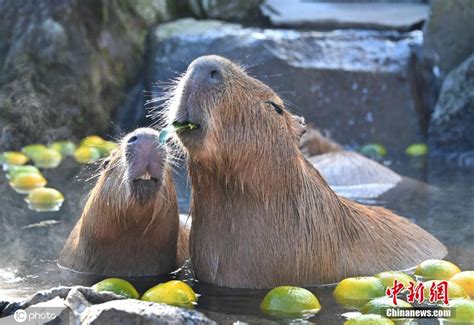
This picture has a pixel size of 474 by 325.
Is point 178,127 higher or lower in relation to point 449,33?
lower

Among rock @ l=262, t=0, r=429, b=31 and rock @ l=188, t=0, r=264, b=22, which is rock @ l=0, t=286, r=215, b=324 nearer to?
rock @ l=262, t=0, r=429, b=31

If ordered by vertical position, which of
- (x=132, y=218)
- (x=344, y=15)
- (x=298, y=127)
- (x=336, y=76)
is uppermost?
(x=344, y=15)

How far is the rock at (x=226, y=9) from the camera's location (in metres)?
12.6

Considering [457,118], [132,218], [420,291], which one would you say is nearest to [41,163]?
[132,218]

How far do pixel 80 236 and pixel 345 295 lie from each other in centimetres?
163

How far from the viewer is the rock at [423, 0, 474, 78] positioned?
10.8 metres

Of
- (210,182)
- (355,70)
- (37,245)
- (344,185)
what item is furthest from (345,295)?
(355,70)

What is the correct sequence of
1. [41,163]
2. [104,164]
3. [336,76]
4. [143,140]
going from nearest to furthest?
[143,140] → [104,164] → [41,163] → [336,76]

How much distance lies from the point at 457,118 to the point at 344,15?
8.03 feet

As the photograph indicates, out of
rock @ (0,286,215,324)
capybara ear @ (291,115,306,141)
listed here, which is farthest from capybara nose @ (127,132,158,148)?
rock @ (0,286,215,324)

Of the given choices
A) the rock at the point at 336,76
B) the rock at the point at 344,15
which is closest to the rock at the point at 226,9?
the rock at the point at 344,15

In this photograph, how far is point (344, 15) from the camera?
1231 cm

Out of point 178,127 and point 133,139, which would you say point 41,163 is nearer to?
point 133,139

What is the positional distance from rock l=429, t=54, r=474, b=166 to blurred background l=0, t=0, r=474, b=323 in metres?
0.01
